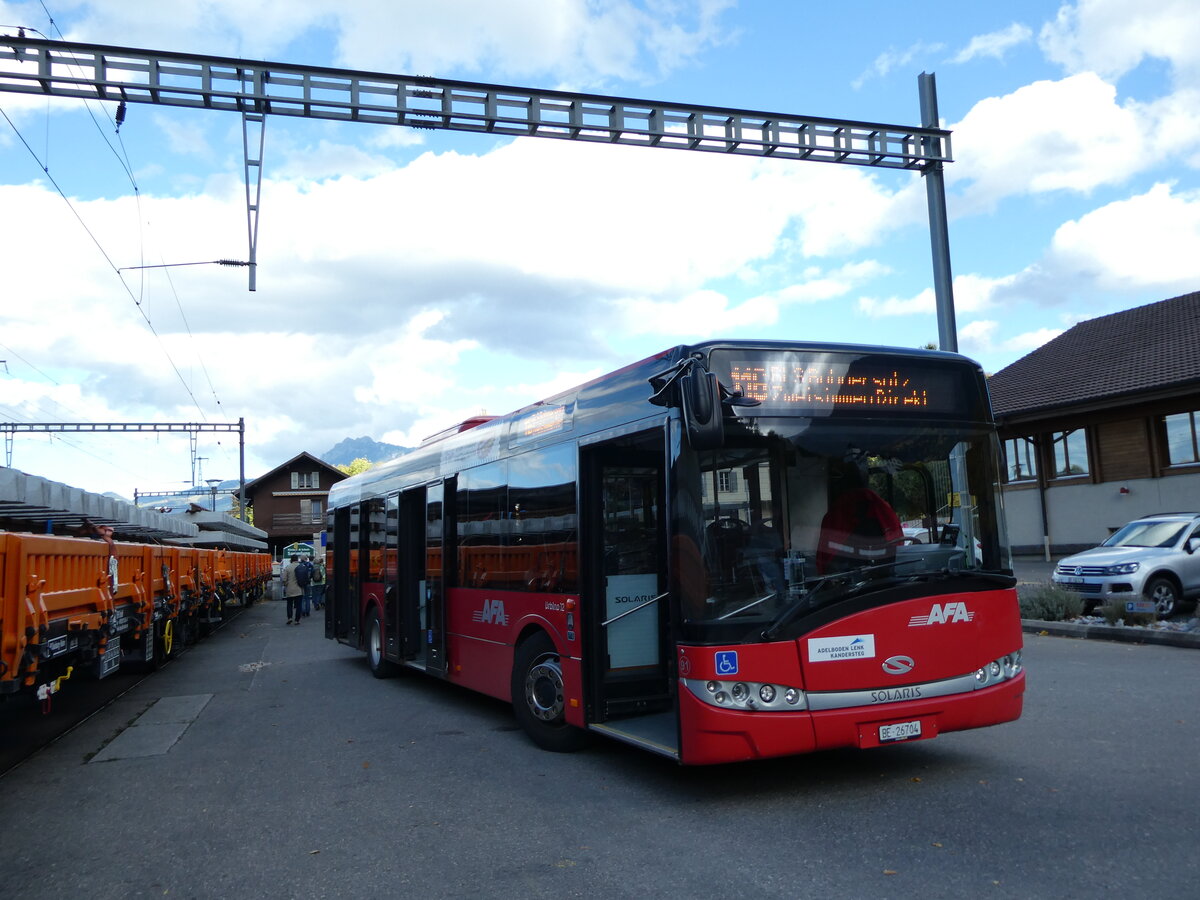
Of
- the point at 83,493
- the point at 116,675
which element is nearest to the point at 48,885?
the point at 83,493

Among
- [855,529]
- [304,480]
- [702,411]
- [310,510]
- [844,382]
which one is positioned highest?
[304,480]

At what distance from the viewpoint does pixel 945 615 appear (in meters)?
6.21

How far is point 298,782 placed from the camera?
23.8 feet

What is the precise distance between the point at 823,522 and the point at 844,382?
0.95 m

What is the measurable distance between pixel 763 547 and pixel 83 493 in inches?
382

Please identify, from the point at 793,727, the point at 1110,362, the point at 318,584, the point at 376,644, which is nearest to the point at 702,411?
the point at 793,727

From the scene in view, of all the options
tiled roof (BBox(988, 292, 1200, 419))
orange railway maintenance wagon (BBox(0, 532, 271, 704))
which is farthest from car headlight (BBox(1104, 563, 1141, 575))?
orange railway maintenance wagon (BBox(0, 532, 271, 704))

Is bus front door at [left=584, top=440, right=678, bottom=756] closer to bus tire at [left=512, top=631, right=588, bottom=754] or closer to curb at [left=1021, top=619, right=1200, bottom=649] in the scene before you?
bus tire at [left=512, top=631, right=588, bottom=754]

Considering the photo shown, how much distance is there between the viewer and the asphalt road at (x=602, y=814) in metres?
4.81

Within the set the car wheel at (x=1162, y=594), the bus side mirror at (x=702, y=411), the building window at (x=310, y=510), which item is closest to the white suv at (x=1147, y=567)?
the car wheel at (x=1162, y=594)

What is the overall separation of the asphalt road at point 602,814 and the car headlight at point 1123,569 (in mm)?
5459

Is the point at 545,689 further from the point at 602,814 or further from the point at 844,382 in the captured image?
the point at 844,382

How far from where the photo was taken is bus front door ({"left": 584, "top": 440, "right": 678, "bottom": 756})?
736 centimetres

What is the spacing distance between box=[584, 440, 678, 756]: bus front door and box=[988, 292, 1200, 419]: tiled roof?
18879mm
